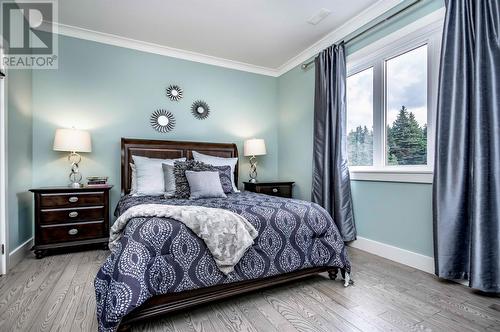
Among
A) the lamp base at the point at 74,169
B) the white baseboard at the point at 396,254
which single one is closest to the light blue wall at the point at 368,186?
the white baseboard at the point at 396,254

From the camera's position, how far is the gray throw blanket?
1623 millimetres

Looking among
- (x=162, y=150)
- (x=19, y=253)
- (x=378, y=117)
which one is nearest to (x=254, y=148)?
(x=162, y=150)

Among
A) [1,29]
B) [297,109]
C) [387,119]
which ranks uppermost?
[1,29]

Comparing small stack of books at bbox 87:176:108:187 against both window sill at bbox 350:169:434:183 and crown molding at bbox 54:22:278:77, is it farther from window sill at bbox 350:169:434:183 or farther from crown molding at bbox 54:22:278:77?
window sill at bbox 350:169:434:183

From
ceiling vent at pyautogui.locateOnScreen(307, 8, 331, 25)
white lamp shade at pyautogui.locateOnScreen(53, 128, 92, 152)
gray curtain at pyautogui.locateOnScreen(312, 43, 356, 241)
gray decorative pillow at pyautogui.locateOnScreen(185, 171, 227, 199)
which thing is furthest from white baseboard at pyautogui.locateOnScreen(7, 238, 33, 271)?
ceiling vent at pyautogui.locateOnScreen(307, 8, 331, 25)

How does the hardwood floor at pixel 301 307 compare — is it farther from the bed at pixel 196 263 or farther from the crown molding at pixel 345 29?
the crown molding at pixel 345 29

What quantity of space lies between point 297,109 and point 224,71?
4.38 feet

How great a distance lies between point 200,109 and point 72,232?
2290 millimetres

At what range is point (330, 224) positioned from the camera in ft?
6.95

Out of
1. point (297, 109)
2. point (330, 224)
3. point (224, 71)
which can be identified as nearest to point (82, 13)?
point (224, 71)

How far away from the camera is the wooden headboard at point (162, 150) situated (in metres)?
3.32

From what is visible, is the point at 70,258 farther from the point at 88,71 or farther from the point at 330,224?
the point at 330,224

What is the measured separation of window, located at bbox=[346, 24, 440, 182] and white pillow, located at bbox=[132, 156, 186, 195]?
7.51 feet

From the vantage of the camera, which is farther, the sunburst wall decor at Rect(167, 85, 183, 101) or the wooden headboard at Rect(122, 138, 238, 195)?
the sunburst wall decor at Rect(167, 85, 183, 101)
